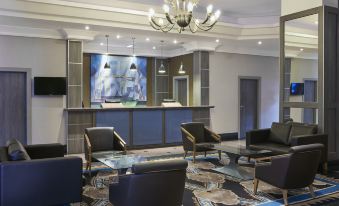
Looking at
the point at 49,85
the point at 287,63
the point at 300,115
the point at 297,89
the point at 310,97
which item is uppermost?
the point at 287,63

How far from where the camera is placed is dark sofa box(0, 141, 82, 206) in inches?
133

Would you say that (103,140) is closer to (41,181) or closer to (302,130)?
(41,181)

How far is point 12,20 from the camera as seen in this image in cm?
662

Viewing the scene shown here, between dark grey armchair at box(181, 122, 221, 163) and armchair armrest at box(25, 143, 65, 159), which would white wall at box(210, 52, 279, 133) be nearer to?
dark grey armchair at box(181, 122, 221, 163)

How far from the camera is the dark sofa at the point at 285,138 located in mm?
5609

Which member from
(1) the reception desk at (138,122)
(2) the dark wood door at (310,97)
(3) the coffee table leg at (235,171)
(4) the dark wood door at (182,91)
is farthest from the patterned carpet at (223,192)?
(4) the dark wood door at (182,91)

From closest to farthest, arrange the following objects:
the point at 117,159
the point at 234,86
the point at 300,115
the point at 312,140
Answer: the point at 117,159 < the point at 312,140 < the point at 300,115 < the point at 234,86

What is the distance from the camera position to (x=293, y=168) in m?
4.09

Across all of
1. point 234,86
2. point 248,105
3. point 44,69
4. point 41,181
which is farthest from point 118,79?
point 41,181

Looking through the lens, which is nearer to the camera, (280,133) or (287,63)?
(280,133)

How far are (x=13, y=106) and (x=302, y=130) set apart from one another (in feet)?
21.7

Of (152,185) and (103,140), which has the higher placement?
(103,140)

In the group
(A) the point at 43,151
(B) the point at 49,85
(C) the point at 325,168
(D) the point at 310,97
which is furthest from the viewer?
(B) the point at 49,85

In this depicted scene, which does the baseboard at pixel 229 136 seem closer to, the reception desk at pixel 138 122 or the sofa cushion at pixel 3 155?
the reception desk at pixel 138 122
